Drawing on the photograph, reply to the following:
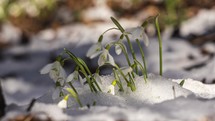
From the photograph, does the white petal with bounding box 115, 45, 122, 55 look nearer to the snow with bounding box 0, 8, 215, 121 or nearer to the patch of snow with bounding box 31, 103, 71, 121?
the snow with bounding box 0, 8, 215, 121

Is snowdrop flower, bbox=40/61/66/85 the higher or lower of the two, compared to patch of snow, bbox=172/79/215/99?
higher

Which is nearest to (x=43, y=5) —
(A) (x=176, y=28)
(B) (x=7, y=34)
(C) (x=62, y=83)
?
(B) (x=7, y=34)

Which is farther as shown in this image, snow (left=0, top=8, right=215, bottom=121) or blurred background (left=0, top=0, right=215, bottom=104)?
blurred background (left=0, top=0, right=215, bottom=104)

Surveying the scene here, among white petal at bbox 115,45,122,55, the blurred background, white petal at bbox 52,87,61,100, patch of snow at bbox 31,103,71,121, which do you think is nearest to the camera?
patch of snow at bbox 31,103,71,121

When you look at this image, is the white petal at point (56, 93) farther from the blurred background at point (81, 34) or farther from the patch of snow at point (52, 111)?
the blurred background at point (81, 34)

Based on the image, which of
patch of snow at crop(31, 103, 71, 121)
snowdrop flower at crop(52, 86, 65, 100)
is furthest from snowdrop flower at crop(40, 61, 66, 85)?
patch of snow at crop(31, 103, 71, 121)

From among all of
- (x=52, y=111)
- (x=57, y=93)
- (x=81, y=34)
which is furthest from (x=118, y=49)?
(x=81, y=34)

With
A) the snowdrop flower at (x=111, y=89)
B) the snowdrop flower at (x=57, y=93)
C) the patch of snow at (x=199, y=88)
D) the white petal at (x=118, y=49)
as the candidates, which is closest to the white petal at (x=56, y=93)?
the snowdrop flower at (x=57, y=93)

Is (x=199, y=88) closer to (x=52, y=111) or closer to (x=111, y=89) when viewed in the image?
(x=111, y=89)
